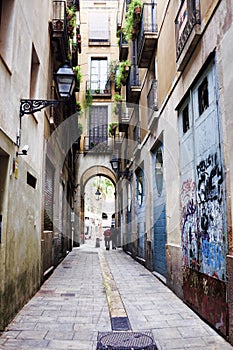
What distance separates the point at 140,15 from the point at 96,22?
53.3 feet

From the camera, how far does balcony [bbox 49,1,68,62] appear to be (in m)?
9.91

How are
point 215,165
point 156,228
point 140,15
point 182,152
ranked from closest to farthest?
point 215,165 < point 182,152 < point 156,228 < point 140,15

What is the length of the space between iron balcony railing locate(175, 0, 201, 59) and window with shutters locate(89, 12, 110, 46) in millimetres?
20516

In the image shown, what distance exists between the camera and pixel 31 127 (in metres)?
7.20

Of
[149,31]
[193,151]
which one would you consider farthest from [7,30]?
[149,31]

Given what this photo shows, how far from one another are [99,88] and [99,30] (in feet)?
15.7

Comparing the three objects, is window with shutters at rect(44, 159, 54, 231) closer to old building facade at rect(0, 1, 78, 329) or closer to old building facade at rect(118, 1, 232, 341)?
old building facade at rect(0, 1, 78, 329)

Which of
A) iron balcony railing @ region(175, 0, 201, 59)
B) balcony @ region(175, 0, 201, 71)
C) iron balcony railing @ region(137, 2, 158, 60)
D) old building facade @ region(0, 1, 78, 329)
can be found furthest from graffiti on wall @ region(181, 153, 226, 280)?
iron balcony railing @ region(137, 2, 158, 60)

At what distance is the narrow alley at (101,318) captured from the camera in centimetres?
448

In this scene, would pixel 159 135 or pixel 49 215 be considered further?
pixel 49 215

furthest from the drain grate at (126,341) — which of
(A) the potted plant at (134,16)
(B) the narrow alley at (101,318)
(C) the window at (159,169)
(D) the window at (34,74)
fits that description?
(A) the potted plant at (134,16)

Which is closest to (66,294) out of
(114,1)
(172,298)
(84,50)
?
(172,298)

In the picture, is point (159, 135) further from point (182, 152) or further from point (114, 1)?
point (114, 1)

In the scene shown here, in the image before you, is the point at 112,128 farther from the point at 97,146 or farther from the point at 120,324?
the point at 120,324
